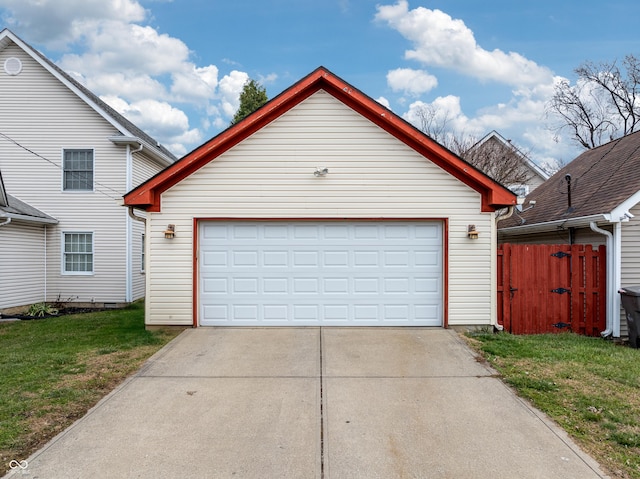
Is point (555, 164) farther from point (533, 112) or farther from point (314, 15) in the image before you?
point (314, 15)

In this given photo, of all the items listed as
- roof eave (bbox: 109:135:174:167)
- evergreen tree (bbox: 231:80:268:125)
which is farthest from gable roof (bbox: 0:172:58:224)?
evergreen tree (bbox: 231:80:268:125)

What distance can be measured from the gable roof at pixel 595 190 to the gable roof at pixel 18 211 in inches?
552

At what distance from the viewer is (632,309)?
26.2ft

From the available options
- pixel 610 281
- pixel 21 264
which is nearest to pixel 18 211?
pixel 21 264

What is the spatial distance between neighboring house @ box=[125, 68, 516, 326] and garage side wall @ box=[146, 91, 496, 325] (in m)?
0.02

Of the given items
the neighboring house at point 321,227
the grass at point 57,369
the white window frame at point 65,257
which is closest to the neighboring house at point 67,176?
the white window frame at point 65,257

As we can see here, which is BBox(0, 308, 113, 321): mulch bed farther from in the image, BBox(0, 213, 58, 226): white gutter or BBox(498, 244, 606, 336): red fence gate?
BBox(498, 244, 606, 336): red fence gate

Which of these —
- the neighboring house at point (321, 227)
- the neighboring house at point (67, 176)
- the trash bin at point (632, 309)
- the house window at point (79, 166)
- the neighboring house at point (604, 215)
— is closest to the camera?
the trash bin at point (632, 309)

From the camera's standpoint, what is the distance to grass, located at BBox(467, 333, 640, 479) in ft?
13.2

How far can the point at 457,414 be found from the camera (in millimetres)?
4750

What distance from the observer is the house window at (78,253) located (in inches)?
540

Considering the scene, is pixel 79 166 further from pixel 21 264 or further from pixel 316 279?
pixel 316 279

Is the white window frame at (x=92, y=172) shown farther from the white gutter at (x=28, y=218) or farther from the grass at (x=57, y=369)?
the grass at (x=57, y=369)

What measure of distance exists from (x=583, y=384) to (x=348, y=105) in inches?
252
